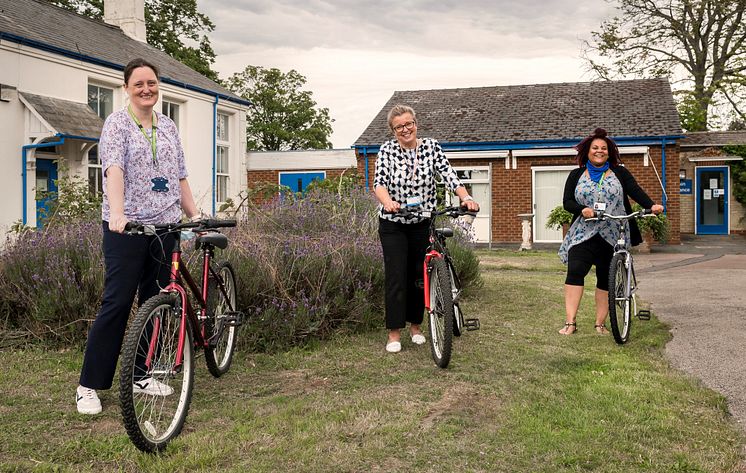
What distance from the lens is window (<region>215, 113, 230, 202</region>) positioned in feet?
73.7

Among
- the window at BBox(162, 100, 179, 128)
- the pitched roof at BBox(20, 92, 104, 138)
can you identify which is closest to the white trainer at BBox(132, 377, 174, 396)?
the pitched roof at BBox(20, 92, 104, 138)

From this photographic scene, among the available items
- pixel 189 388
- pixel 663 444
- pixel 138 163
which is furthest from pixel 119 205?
pixel 663 444

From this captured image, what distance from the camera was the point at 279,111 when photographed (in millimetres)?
49969

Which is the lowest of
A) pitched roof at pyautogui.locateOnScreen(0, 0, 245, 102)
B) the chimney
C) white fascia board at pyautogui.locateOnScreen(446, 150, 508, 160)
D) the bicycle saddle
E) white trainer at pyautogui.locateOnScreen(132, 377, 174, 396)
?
white trainer at pyautogui.locateOnScreen(132, 377, 174, 396)

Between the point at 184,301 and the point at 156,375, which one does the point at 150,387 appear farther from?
the point at 184,301

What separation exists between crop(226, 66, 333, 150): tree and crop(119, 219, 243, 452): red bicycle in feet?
149

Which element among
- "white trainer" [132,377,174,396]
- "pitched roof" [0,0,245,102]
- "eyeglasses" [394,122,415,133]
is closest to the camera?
"white trainer" [132,377,174,396]

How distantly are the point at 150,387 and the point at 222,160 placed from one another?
19.7 meters

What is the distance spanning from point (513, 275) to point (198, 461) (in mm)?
9030

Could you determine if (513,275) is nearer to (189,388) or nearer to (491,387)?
(491,387)

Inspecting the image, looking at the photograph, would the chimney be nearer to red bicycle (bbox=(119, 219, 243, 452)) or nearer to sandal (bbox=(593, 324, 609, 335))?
sandal (bbox=(593, 324, 609, 335))

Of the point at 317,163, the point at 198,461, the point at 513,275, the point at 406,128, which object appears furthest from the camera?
the point at 317,163

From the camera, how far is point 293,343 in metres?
6.14

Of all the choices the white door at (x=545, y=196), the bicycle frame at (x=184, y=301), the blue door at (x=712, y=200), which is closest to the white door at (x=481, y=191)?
the white door at (x=545, y=196)
